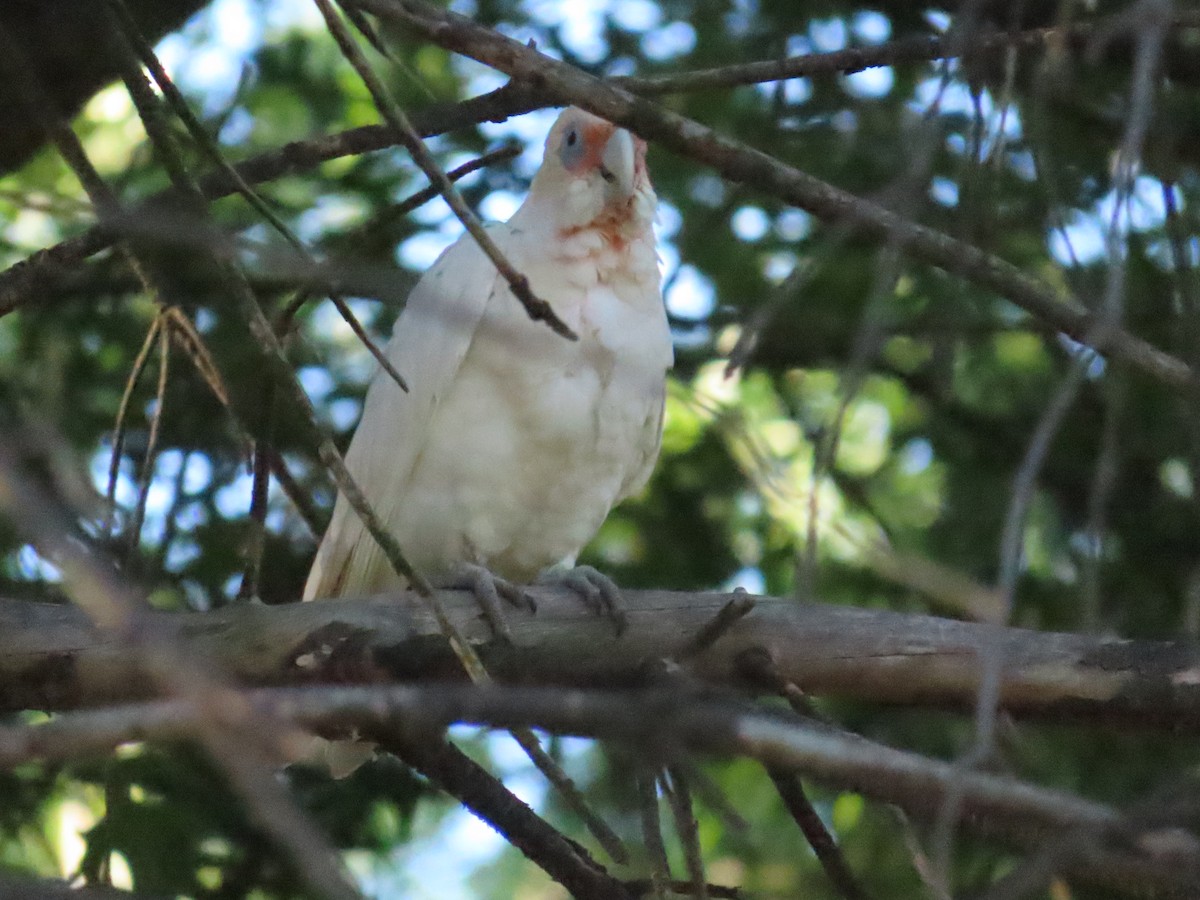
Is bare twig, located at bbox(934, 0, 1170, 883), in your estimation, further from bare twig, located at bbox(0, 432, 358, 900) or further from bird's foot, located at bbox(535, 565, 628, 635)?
bird's foot, located at bbox(535, 565, 628, 635)

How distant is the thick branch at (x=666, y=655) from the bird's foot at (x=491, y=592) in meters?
0.02

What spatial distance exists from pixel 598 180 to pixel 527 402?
0.52 meters

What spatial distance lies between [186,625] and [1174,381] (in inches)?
50.3

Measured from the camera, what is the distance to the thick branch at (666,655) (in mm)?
1942

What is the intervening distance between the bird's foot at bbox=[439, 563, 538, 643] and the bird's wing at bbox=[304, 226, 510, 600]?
202mm

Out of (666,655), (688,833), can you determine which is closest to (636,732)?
(688,833)

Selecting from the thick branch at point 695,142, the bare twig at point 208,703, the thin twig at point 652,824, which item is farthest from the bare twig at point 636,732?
the thick branch at point 695,142

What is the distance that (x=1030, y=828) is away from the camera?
5.18ft

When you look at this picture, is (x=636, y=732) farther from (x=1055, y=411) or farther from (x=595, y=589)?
(x=595, y=589)

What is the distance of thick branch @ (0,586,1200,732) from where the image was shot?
194 centimetres

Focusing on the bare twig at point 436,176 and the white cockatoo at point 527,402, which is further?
the white cockatoo at point 527,402

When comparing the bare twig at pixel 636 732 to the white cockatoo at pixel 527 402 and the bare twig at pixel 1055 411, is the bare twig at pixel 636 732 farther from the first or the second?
the white cockatoo at pixel 527 402

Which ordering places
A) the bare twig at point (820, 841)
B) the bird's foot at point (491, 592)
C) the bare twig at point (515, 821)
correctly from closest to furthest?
1. the bare twig at point (820, 841)
2. the bare twig at point (515, 821)
3. the bird's foot at point (491, 592)

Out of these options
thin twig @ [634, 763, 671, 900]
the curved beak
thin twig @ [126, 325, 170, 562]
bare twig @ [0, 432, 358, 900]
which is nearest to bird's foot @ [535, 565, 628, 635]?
thin twig @ [634, 763, 671, 900]
